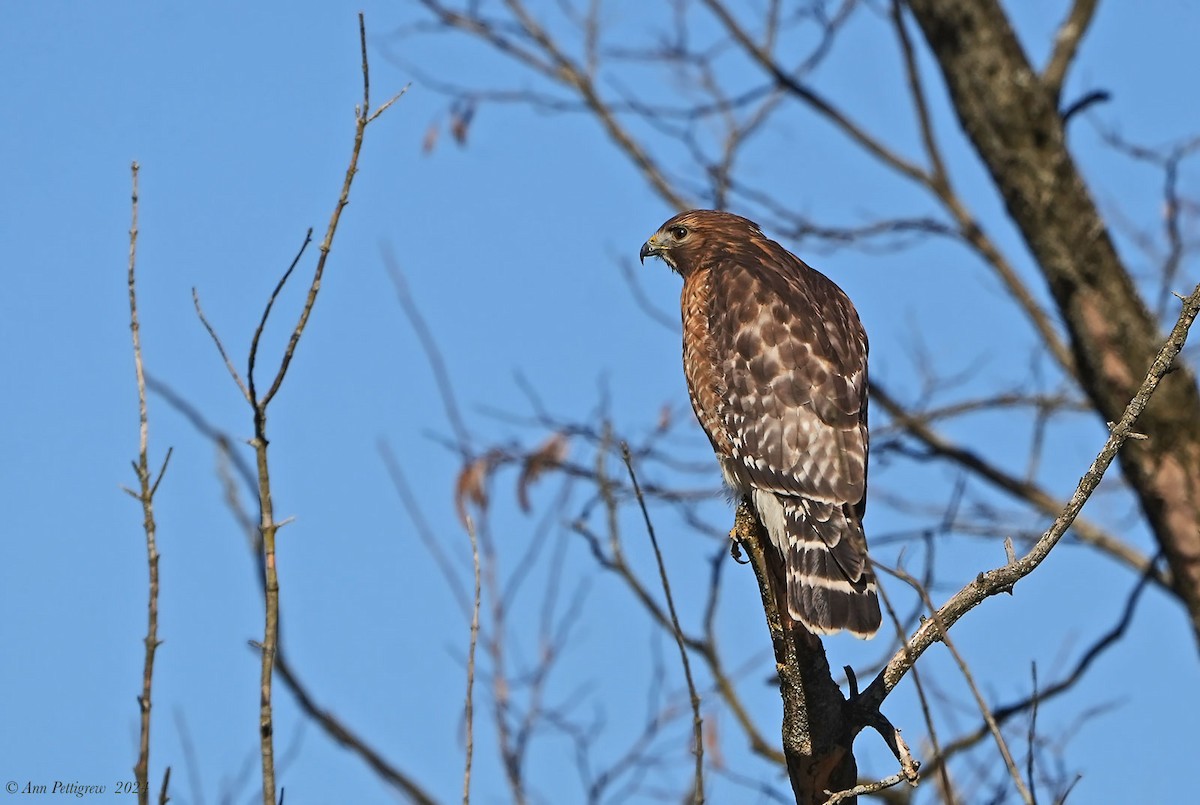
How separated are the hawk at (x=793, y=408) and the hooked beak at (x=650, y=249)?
17.8 inches

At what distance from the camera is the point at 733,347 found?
4816 millimetres

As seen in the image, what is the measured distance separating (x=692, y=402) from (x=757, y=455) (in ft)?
1.76

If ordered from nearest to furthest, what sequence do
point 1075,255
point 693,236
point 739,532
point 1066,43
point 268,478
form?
point 268,478 < point 739,532 < point 693,236 < point 1075,255 < point 1066,43

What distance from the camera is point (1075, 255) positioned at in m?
6.35

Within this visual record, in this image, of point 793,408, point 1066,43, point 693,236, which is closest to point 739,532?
point 793,408

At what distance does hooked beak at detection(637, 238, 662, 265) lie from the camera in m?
5.99

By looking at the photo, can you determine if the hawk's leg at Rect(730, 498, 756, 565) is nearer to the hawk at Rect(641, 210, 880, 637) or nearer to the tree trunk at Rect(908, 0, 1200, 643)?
the hawk at Rect(641, 210, 880, 637)

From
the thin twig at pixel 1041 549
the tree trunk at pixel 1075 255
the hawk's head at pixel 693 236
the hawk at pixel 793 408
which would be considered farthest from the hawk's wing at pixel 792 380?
the tree trunk at pixel 1075 255

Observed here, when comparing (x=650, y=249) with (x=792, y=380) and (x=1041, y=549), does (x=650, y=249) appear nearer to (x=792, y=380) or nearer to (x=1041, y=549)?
(x=792, y=380)

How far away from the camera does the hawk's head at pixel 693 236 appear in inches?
228

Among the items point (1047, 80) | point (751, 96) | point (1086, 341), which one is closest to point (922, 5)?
point (1047, 80)

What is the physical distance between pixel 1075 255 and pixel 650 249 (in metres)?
1.87

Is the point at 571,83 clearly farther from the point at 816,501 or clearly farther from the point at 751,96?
the point at 816,501

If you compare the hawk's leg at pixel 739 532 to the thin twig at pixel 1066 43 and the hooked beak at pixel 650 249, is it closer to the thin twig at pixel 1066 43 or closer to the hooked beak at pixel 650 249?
the hooked beak at pixel 650 249
